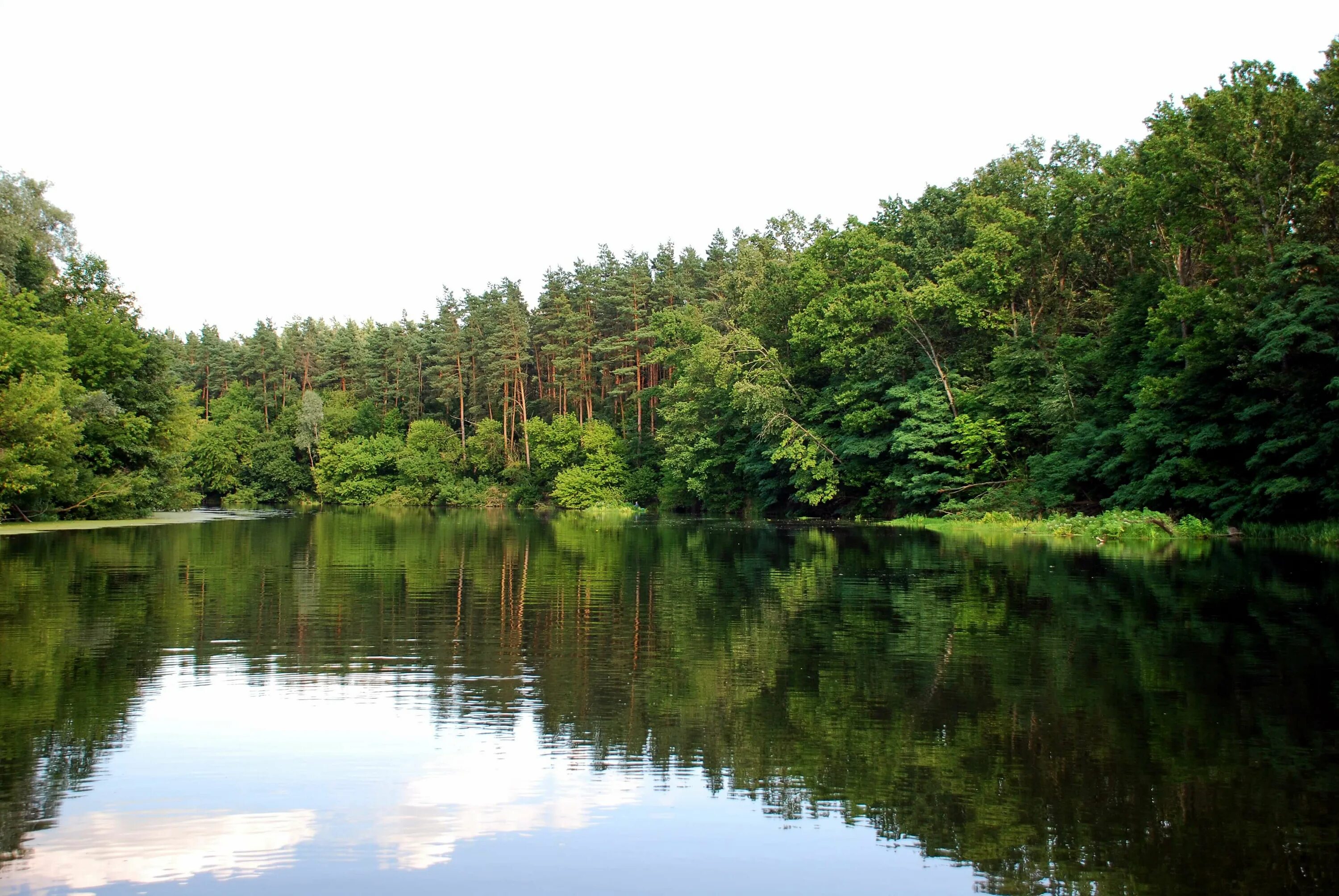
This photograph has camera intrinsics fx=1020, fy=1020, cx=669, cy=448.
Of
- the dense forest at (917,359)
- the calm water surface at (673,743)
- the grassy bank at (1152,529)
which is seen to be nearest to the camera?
the calm water surface at (673,743)

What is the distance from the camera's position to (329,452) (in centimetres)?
9750

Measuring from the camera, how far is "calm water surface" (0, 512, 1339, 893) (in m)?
5.90

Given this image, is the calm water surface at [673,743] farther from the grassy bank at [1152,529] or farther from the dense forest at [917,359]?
the dense forest at [917,359]

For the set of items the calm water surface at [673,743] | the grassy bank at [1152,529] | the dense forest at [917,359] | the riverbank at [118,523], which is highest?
the dense forest at [917,359]

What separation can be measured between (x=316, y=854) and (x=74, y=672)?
253 inches

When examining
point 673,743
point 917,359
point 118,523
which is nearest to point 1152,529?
point 917,359

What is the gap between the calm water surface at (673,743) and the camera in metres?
5.90

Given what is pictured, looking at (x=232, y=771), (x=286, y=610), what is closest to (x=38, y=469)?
(x=286, y=610)

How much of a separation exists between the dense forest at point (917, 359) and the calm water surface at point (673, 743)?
15159 mm

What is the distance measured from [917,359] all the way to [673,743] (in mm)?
45679

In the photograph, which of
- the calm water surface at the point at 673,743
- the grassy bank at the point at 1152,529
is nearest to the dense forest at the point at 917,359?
the grassy bank at the point at 1152,529

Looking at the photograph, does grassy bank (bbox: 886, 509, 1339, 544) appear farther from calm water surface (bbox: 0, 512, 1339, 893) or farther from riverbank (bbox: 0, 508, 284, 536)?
riverbank (bbox: 0, 508, 284, 536)

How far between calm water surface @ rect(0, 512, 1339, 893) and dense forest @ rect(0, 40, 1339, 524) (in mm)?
15159

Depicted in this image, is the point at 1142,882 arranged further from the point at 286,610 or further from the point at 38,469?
the point at 38,469
